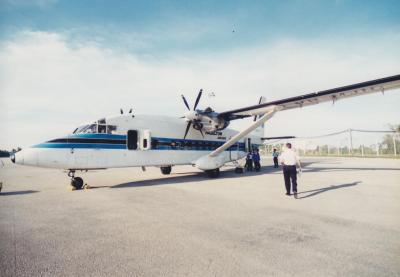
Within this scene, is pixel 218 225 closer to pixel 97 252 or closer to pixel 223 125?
pixel 97 252

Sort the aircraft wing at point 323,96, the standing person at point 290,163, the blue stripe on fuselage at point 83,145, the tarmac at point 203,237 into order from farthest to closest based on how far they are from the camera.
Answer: the aircraft wing at point 323,96 → the blue stripe on fuselage at point 83,145 → the standing person at point 290,163 → the tarmac at point 203,237

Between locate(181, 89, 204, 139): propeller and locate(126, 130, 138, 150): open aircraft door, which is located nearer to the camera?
locate(126, 130, 138, 150): open aircraft door

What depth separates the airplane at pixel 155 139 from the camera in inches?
384

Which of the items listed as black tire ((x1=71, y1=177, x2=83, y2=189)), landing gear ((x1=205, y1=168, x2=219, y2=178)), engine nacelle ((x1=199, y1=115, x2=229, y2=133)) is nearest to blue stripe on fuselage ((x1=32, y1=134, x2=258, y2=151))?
engine nacelle ((x1=199, y1=115, x2=229, y2=133))

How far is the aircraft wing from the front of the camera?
1036 cm

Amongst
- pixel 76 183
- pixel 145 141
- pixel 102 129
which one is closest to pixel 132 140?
pixel 145 141

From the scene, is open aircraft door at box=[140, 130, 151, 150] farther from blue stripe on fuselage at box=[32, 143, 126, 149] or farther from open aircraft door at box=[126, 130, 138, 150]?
blue stripe on fuselage at box=[32, 143, 126, 149]

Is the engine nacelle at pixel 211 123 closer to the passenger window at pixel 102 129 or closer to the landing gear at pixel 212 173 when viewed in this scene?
the landing gear at pixel 212 173

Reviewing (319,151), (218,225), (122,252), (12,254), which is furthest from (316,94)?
(319,151)

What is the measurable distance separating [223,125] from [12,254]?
12.3 metres

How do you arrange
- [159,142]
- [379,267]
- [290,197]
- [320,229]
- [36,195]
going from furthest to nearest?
[159,142] < [36,195] < [290,197] < [320,229] < [379,267]

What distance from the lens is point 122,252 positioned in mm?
3535

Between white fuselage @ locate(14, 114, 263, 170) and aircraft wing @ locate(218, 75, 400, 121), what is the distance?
2.75 metres

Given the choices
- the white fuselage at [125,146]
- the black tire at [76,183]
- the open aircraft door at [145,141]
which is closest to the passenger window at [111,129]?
the white fuselage at [125,146]
